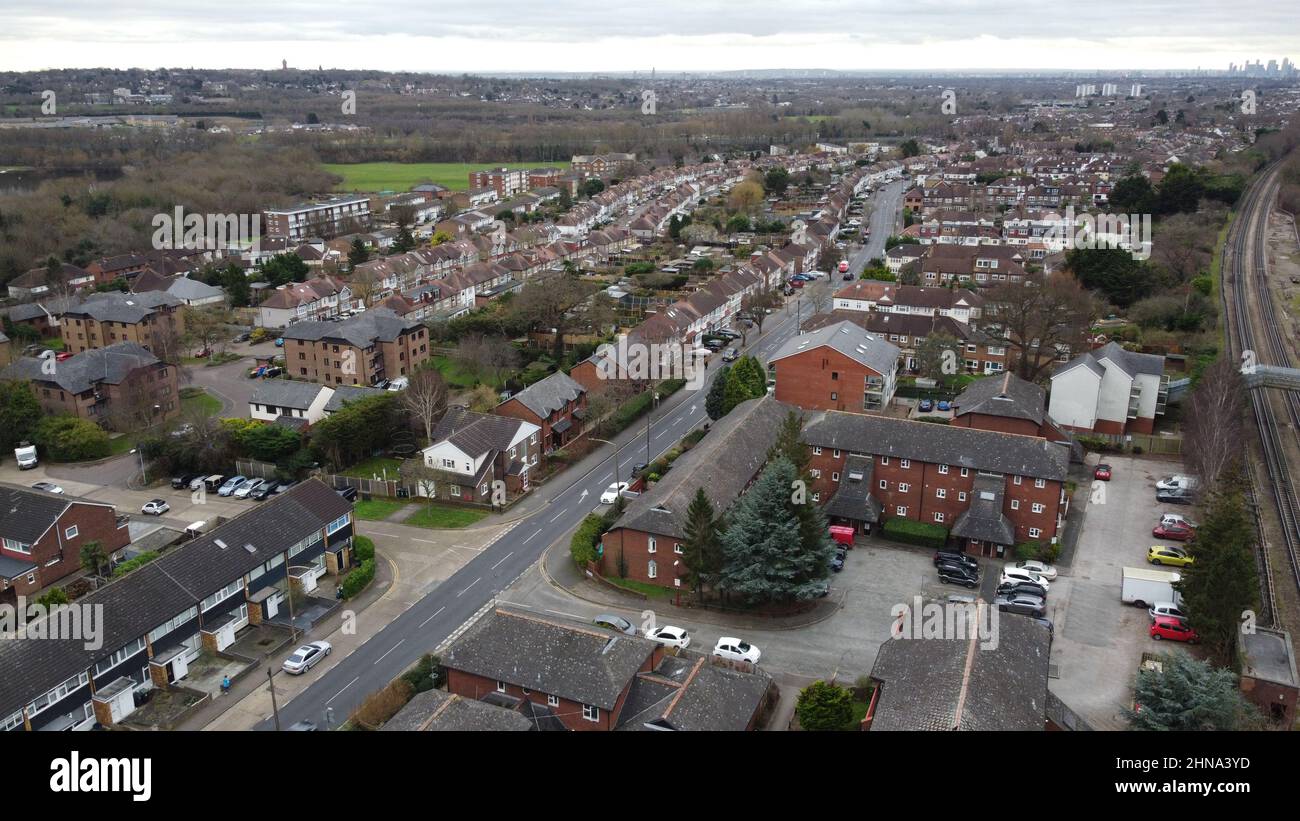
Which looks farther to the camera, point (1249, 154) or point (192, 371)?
point (1249, 154)

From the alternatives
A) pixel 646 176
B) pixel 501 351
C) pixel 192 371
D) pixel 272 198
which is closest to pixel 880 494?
pixel 501 351

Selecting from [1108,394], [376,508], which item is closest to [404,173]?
[376,508]

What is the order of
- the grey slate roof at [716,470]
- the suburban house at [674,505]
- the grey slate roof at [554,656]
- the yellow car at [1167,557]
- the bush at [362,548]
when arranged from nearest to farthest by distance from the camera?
the grey slate roof at [554,656]
the suburban house at [674,505]
the grey slate roof at [716,470]
the yellow car at [1167,557]
the bush at [362,548]

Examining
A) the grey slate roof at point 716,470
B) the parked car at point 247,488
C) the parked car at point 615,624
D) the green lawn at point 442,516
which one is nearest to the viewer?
the parked car at point 615,624

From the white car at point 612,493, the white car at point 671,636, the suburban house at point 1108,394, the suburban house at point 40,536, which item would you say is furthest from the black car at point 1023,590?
the suburban house at point 40,536

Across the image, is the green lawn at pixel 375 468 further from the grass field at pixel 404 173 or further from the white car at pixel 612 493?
the grass field at pixel 404 173
